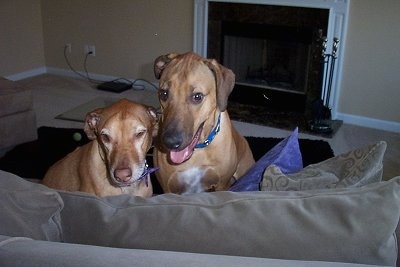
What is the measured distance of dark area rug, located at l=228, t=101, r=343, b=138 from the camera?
3.88 m

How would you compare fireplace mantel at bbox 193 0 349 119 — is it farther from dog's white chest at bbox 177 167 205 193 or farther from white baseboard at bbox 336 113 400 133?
dog's white chest at bbox 177 167 205 193

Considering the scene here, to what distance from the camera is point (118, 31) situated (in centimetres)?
507

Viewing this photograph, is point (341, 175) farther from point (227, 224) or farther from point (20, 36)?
point (20, 36)

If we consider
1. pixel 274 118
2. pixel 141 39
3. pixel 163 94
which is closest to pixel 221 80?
pixel 163 94

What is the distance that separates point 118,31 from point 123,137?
3.78m

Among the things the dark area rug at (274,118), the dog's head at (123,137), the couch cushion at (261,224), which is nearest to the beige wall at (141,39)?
the dark area rug at (274,118)

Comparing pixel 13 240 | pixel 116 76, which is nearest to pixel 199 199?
pixel 13 240

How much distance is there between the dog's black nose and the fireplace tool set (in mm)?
2333

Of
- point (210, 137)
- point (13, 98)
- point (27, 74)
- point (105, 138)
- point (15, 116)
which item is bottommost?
point (27, 74)

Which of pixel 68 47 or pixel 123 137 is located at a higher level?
pixel 123 137

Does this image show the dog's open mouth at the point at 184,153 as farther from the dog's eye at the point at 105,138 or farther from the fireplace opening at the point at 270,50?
the fireplace opening at the point at 270,50

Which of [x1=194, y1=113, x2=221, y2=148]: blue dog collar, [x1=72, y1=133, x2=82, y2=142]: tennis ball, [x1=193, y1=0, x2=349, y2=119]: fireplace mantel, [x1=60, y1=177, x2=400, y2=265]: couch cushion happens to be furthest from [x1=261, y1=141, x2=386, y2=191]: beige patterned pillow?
[x1=193, y1=0, x2=349, y2=119]: fireplace mantel

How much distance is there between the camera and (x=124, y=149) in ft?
5.07

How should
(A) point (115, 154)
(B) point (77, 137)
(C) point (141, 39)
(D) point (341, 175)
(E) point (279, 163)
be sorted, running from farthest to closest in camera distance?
(C) point (141, 39) < (B) point (77, 137) < (A) point (115, 154) < (E) point (279, 163) < (D) point (341, 175)
